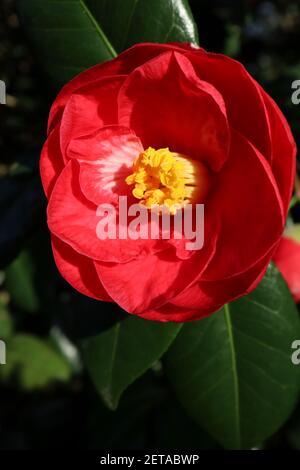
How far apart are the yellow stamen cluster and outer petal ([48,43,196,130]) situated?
0.47ft

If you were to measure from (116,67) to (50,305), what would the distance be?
1.27m

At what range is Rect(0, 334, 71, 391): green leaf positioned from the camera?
2.60 m

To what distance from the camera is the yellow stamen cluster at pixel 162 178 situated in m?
1.01

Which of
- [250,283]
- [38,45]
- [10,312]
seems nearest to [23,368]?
[10,312]

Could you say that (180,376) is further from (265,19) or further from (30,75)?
(265,19)

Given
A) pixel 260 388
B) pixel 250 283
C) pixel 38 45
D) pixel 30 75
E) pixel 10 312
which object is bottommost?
pixel 10 312

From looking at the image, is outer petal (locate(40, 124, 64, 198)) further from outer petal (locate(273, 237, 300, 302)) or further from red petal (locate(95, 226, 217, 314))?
outer petal (locate(273, 237, 300, 302))

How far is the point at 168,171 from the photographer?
1018 millimetres

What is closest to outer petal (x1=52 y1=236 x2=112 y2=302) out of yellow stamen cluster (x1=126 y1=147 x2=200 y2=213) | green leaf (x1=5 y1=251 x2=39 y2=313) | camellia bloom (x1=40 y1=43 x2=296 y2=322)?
camellia bloom (x1=40 y1=43 x2=296 y2=322)

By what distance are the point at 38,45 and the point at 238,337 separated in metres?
0.68

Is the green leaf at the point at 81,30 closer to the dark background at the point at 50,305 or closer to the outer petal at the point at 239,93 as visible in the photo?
the dark background at the point at 50,305

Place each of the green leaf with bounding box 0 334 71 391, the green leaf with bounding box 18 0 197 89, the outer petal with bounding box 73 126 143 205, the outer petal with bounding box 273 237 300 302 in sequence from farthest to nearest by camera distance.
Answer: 1. the green leaf with bounding box 0 334 71 391
2. the outer petal with bounding box 273 237 300 302
3. the green leaf with bounding box 18 0 197 89
4. the outer petal with bounding box 73 126 143 205

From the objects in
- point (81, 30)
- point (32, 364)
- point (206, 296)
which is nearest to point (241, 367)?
point (206, 296)
